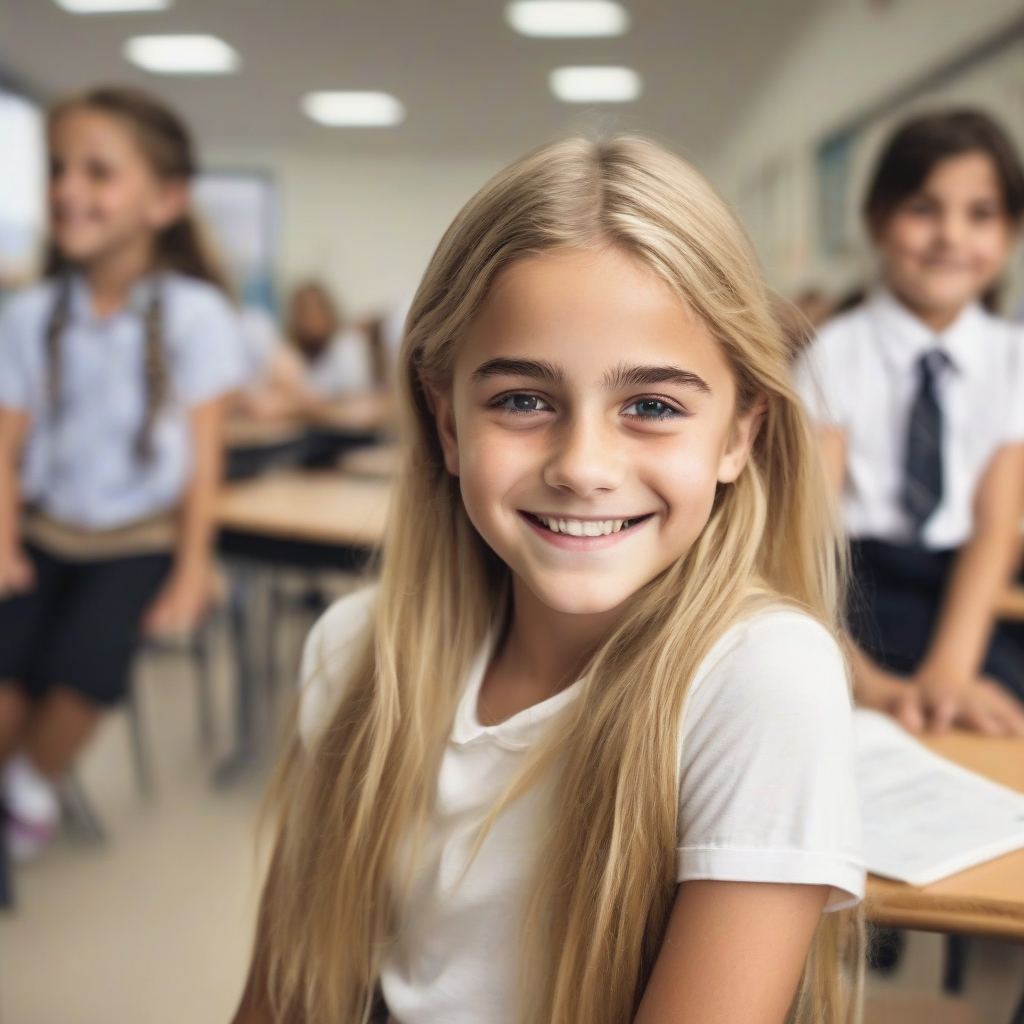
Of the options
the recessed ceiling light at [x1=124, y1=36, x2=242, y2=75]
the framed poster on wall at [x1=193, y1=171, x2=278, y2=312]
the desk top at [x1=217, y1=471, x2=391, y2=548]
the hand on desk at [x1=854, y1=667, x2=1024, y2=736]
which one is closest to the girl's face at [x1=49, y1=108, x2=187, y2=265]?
the desk top at [x1=217, y1=471, x2=391, y2=548]

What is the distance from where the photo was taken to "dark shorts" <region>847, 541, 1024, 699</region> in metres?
1.64

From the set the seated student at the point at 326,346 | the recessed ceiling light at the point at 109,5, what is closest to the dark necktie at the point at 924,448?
the recessed ceiling light at the point at 109,5

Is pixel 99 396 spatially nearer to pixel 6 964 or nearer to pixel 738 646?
pixel 6 964

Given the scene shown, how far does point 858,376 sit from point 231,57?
5.04 metres

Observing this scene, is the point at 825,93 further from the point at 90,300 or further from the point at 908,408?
the point at 90,300

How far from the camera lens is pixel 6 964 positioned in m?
1.84

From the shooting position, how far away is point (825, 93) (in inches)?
193

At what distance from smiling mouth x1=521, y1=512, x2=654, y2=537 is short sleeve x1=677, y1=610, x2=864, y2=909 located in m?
0.13

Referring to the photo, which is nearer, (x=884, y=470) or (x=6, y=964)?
(x=884, y=470)

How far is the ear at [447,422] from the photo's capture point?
0.90 metres

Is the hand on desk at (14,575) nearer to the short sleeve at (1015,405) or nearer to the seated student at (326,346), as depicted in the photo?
the short sleeve at (1015,405)

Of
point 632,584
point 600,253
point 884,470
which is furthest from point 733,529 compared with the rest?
point 884,470

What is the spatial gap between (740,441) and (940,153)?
1.06 m

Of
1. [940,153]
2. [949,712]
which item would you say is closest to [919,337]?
[940,153]
